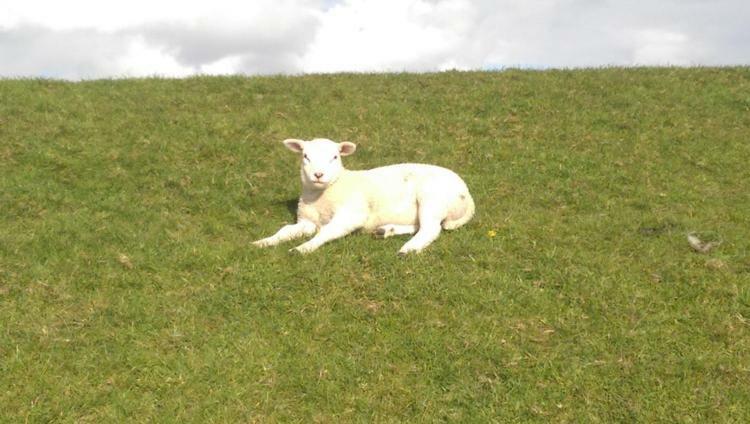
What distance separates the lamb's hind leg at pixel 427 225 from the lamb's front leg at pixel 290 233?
1.69 m

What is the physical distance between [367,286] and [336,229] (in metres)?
1.59

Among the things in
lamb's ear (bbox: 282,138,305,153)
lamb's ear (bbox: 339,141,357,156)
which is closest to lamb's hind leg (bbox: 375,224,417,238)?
lamb's ear (bbox: 339,141,357,156)

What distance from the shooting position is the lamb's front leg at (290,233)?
372 inches

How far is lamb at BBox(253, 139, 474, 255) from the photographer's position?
9492mm

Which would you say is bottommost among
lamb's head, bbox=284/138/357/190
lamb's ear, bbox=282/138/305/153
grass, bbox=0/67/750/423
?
grass, bbox=0/67/750/423

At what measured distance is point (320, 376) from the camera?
20.7 feet

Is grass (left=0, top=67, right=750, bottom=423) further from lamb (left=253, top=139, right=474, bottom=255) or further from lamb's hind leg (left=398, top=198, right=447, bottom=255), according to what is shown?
lamb (left=253, top=139, right=474, bottom=255)

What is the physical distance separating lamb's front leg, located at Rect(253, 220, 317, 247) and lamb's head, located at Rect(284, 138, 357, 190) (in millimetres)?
618

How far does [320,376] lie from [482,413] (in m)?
1.64

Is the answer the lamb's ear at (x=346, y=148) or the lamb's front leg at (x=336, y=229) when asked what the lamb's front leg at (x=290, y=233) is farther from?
the lamb's ear at (x=346, y=148)

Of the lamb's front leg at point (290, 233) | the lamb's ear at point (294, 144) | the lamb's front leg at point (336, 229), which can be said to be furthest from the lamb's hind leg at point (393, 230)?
the lamb's ear at point (294, 144)

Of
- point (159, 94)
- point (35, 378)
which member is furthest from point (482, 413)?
point (159, 94)

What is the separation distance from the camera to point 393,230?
9.66 m

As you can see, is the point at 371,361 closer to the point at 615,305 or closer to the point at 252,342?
the point at 252,342
